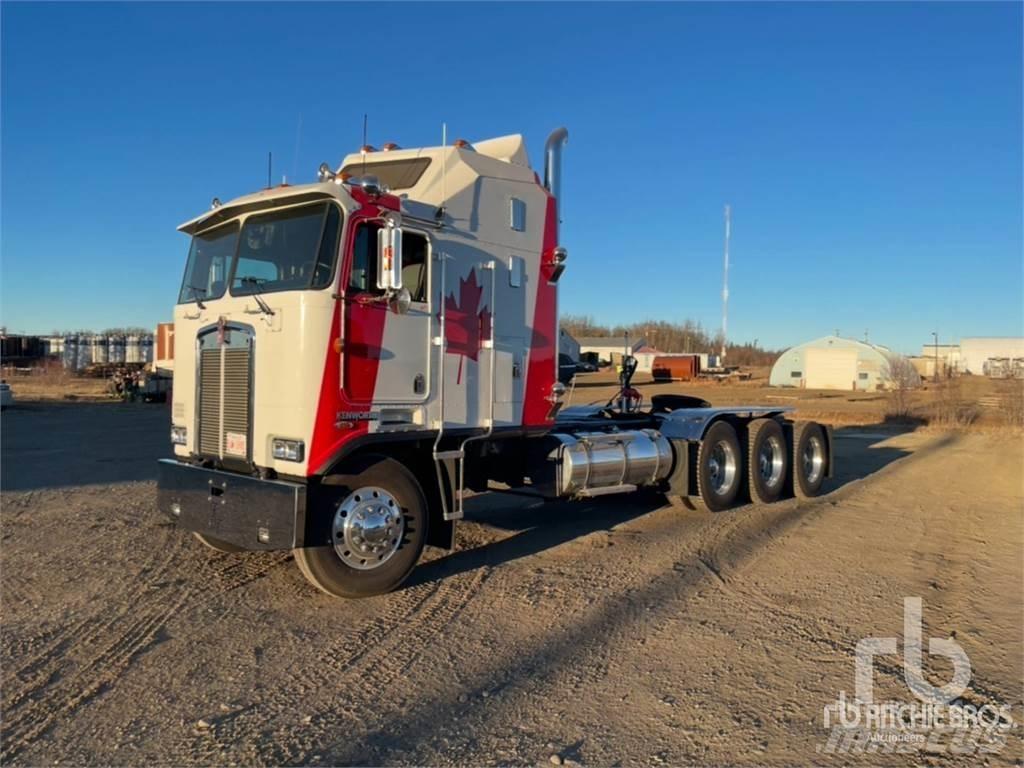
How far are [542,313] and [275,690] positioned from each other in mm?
4554

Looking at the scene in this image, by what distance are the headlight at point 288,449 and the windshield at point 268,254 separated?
1.17 m

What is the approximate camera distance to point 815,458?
464 inches

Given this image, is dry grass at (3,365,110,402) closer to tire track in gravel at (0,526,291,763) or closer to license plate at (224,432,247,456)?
tire track in gravel at (0,526,291,763)

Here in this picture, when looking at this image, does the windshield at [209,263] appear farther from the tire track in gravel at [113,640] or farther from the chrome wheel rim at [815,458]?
the chrome wheel rim at [815,458]

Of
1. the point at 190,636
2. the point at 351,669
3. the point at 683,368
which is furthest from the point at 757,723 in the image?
the point at 683,368

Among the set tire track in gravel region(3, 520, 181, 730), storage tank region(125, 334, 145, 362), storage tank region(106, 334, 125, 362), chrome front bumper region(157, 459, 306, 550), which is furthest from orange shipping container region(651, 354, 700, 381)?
tire track in gravel region(3, 520, 181, 730)

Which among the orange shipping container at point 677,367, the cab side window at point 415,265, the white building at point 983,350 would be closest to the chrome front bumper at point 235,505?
the cab side window at point 415,265

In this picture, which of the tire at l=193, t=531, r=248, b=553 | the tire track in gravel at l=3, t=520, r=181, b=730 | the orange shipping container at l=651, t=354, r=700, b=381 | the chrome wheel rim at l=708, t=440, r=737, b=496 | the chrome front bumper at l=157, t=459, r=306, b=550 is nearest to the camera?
the tire track in gravel at l=3, t=520, r=181, b=730

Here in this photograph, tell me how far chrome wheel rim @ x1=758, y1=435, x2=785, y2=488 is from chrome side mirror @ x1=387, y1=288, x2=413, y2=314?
6642mm

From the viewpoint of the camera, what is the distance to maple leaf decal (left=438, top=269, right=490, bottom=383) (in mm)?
6785

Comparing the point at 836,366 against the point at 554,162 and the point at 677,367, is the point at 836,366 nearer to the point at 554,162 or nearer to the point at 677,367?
the point at 677,367

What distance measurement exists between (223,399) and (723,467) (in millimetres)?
6607

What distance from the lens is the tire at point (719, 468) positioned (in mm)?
9758

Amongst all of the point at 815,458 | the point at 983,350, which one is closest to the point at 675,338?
the point at 983,350
